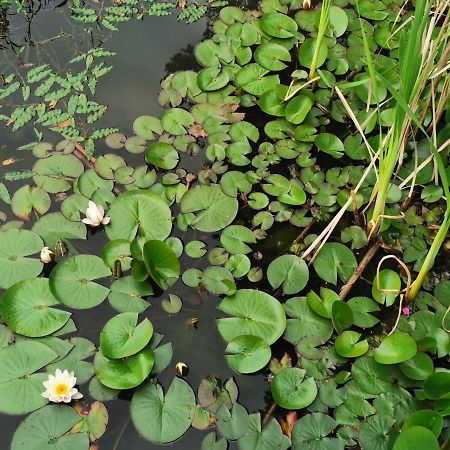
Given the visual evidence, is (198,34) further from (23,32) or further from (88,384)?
(88,384)

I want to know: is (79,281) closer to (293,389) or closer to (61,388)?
(61,388)

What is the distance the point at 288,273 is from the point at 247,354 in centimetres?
48

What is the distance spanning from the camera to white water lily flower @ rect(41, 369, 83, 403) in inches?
86.1

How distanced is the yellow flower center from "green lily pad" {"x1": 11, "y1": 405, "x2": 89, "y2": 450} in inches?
2.8

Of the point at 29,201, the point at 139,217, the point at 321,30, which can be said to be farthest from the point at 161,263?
the point at 321,30

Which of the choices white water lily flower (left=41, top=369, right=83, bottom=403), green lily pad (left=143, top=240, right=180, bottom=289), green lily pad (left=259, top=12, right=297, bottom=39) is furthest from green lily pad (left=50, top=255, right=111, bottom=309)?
green lily pad (left=259, top=12, right=297, bottom=39)

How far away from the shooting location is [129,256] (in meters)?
2.64

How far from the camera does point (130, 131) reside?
3.21m

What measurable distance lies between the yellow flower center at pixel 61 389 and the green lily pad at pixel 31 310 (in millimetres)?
278

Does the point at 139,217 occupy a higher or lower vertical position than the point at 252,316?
higher

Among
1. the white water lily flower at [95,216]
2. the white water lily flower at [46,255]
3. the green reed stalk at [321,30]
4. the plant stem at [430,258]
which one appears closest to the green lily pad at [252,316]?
the plant stem at [430,258]

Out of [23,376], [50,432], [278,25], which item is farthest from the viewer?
[278,25]

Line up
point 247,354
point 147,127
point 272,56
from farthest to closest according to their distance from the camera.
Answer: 1. point 272,56
2. point 147,127
3. point 247,354

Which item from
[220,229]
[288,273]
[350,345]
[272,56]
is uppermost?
[272,56]
